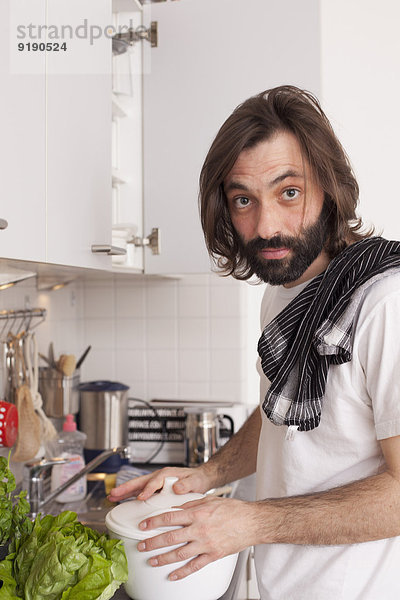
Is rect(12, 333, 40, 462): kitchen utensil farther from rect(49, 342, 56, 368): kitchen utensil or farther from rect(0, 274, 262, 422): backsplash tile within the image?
rect(0, 274, 262, 422): backsplash tile

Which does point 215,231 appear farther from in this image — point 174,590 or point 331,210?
point 174,590

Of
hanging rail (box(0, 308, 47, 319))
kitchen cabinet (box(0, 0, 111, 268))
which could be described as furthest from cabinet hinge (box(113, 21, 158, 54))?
hanging rail (box(0, 308, 47, 319))

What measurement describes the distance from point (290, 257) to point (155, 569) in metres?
0.58

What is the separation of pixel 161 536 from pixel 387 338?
1.44ft

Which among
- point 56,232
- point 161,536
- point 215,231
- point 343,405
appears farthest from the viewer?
point 215,231

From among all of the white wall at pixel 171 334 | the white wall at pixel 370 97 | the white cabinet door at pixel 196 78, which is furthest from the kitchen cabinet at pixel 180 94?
the white wall at pixel 370 97

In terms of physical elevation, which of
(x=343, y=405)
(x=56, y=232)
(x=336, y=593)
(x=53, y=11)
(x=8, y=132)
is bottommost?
(x=336, y=593)

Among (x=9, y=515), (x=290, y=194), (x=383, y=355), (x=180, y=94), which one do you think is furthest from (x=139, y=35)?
(x=9, y=515)

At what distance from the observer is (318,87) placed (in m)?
A: 1.89

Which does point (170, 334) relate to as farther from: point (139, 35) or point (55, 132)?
point (55, 132)

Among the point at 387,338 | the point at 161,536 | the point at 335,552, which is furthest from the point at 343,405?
the point at 161,536

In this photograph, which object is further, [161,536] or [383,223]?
[383,223]

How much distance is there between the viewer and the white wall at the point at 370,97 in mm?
2537

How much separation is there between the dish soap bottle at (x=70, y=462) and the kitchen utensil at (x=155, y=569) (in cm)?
84
